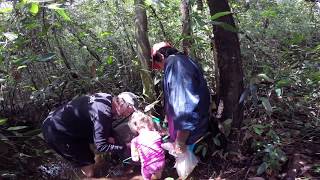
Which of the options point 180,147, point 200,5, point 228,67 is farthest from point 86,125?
point 200,5

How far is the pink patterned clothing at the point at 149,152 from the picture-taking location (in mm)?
3631

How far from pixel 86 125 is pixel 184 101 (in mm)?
1053

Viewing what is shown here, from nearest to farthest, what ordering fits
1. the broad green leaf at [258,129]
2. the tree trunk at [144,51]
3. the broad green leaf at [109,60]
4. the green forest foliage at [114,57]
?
the broad green leaf at [258,129]
the green forest foliage at [114,57]
the tree trunk at [144,51]
the broad green leaf at [109,60]

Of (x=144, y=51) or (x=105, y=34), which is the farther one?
(x=105, y=34)

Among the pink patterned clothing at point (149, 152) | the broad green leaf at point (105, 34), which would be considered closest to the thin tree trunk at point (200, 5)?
the broad green leaf at point (105, 34)

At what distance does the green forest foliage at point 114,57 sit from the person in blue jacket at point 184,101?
1.64 feet

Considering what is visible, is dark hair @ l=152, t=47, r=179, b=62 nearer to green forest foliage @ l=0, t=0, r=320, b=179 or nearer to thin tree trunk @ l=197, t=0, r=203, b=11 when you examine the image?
green forest foliage @ l=0, t=0, r=320, b=179

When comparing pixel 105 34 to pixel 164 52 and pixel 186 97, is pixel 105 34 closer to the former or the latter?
pixel 164 52

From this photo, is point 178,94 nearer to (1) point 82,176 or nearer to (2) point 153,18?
(1) point 82,176

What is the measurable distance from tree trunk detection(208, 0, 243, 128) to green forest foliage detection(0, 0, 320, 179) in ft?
0.69

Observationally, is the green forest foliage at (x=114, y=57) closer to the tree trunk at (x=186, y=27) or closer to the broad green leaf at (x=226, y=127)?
the tree trunk at (x=186, y=27)

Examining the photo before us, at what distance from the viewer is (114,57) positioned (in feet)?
16.0

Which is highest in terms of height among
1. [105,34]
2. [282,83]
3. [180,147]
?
[105,34]

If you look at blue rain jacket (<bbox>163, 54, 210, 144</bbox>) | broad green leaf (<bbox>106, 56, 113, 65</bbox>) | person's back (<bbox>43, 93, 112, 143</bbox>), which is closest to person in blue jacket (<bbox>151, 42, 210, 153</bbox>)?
blue rain jacket (<bbox>163, 54, 210, 144</bbox>)
